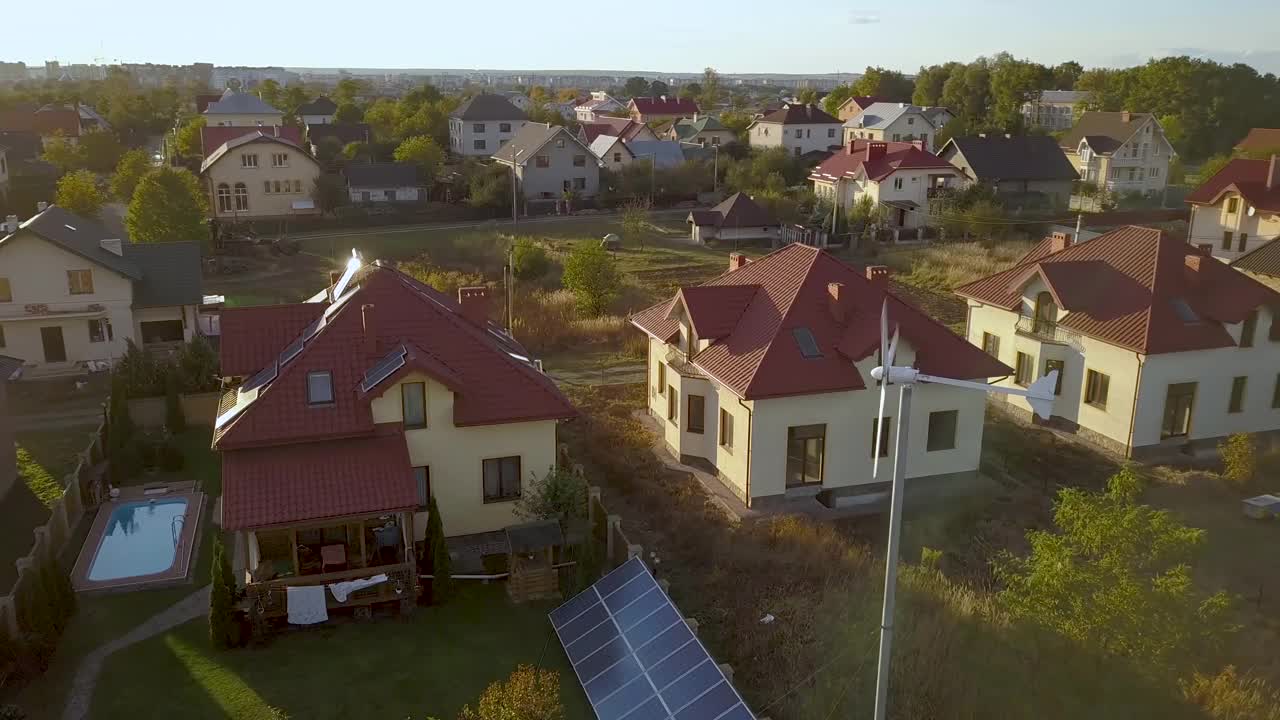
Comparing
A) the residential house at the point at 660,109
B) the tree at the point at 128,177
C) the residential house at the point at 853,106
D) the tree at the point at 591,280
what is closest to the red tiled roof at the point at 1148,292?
the tree at the point at 591,280

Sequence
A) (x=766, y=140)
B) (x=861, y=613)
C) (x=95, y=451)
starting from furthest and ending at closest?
(x=766, y=140) → (x=95, y=451) → (x=861, y=613)

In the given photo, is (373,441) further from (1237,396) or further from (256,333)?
(1237,396)

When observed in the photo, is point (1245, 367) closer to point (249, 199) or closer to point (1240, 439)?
point (1240, 439)

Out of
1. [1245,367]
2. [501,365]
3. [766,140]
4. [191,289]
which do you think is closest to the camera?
[501,365]

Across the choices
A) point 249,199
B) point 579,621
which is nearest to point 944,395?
point 579,621

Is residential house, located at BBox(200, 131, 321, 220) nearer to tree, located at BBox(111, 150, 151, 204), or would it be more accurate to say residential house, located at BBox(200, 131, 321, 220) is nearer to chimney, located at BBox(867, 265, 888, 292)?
tree, located at BBox(111, 150, 151, 204)

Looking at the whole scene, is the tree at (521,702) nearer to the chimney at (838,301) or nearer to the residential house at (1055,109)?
the chimney at (838,301)

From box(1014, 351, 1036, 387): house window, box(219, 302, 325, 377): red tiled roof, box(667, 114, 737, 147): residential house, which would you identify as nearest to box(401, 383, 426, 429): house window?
box(219, 302, 325, 377): red tiled roof

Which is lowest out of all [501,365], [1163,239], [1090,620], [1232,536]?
[1232,536]

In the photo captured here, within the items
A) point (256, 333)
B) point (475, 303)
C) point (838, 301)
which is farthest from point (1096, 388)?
point (256, 333)
